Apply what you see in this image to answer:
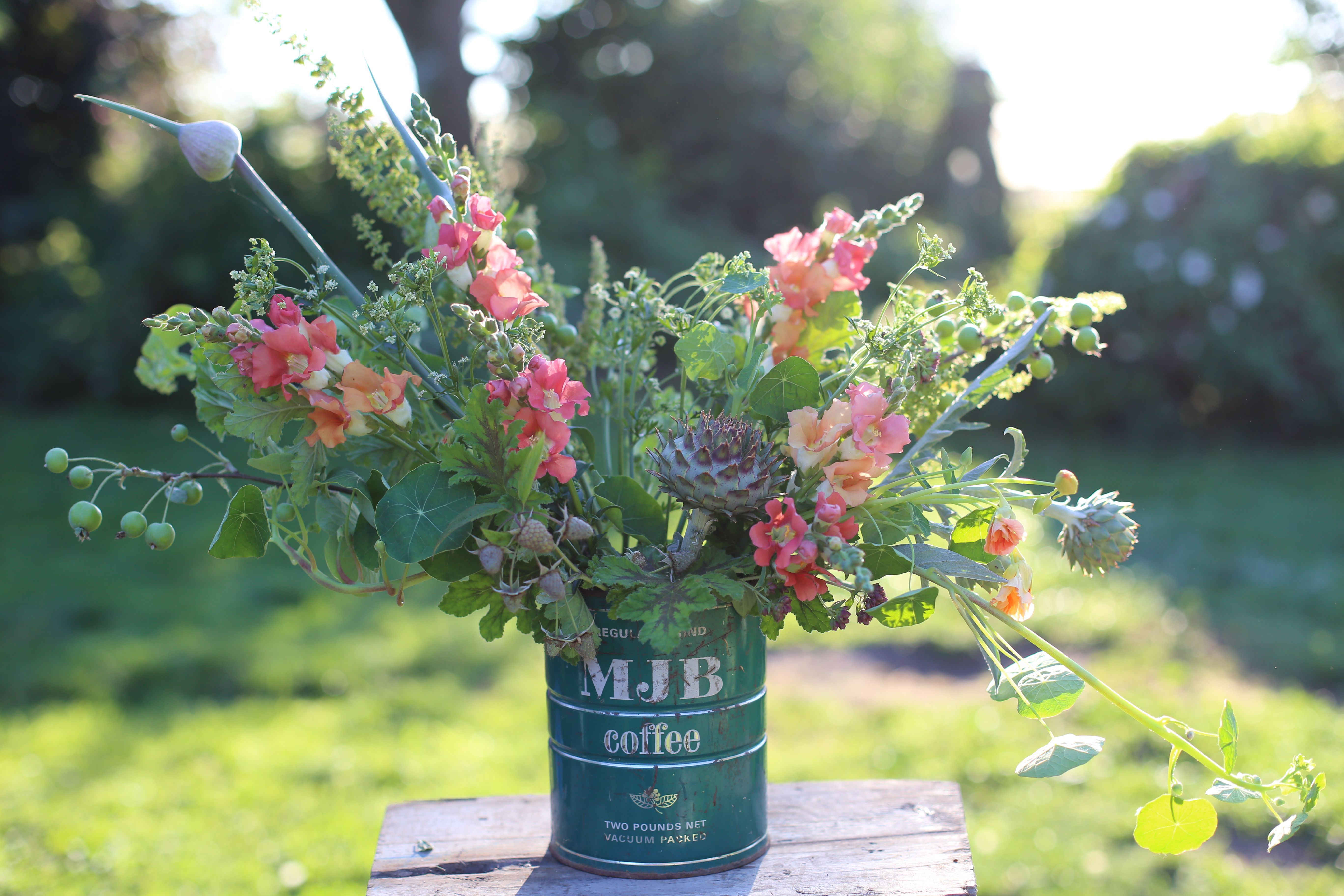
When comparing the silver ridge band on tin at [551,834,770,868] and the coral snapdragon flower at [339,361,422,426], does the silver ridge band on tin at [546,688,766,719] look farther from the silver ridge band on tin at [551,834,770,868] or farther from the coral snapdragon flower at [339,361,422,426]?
the coral snapdragon flower at [339,361,422,426]

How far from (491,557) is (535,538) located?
53mm

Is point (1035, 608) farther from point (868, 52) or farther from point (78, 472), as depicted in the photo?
point (868, 52)

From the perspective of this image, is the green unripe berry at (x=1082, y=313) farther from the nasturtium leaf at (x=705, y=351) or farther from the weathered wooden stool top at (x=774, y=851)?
the weathered wooden stool top at (x=774, y=851)

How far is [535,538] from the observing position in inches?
35.6

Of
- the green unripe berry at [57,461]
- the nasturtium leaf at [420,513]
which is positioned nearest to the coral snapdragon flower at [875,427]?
the nasturtium leaf at [420,513]

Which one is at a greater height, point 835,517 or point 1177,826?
point 835,517

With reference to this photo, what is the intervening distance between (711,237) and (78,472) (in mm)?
6785

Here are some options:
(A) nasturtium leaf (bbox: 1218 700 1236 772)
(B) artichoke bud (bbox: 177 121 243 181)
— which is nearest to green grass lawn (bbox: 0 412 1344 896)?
(A) nasturtium leaf (bbox: 1218 700 1236 772)

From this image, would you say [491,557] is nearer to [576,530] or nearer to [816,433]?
[576,530]

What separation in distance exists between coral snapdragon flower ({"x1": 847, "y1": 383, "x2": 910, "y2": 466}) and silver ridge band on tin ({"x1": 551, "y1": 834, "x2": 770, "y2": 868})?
0.48m

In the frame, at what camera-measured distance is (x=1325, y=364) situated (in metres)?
5.78

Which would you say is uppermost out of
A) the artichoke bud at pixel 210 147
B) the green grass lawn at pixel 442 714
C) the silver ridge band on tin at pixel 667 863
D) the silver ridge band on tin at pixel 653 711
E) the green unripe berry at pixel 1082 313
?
the artichoke bud at pixel 210 147

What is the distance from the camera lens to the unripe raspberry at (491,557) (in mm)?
925

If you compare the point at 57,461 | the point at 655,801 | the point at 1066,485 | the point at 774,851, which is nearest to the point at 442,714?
the point at 774,851
